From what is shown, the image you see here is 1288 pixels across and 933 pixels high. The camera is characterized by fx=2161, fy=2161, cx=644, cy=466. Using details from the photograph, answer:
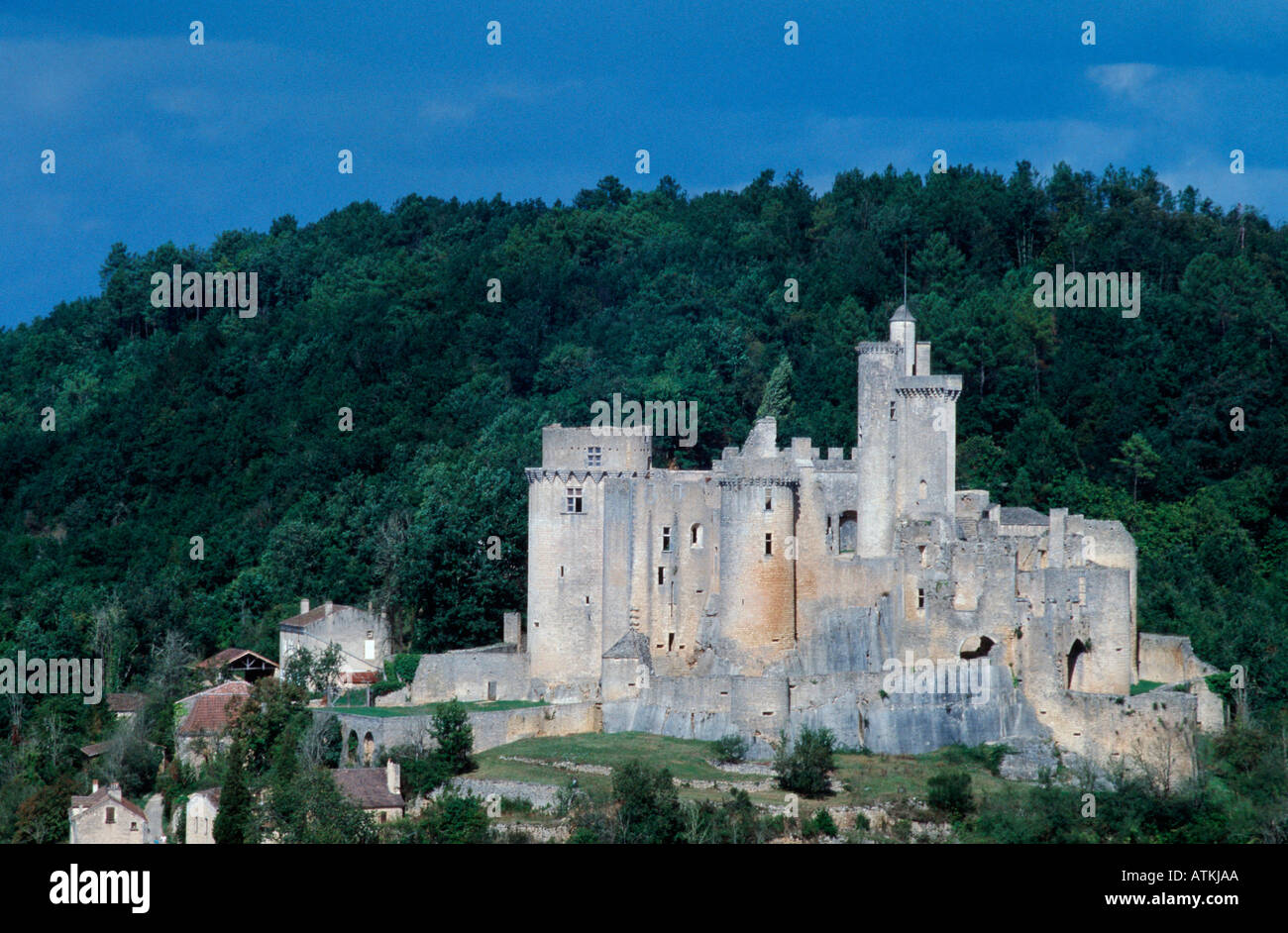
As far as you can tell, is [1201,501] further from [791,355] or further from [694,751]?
[694,751]

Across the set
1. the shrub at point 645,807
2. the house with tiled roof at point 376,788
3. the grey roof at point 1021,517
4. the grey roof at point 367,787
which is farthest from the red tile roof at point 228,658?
the grey roof at point 1021,517

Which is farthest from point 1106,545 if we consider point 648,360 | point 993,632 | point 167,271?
point 167,271

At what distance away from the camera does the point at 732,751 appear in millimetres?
51094

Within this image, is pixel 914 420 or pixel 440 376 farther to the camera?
pixel 440 376

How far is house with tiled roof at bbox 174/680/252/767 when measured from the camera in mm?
57844

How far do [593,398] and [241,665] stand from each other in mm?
18367

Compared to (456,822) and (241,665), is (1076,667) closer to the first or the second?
(456,822)

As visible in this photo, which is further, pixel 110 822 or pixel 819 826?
pixel 110 822

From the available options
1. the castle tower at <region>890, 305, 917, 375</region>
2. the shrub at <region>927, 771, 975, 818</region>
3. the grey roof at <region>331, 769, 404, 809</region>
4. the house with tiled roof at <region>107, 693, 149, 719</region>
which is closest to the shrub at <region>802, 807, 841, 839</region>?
the shrub at <region>927, 771, 975, 818</region>

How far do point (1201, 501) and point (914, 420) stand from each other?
17.6 meters

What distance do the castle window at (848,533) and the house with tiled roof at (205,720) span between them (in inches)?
646

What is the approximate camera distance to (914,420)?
55.8 metres

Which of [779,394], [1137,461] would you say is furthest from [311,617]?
[1137,461]
